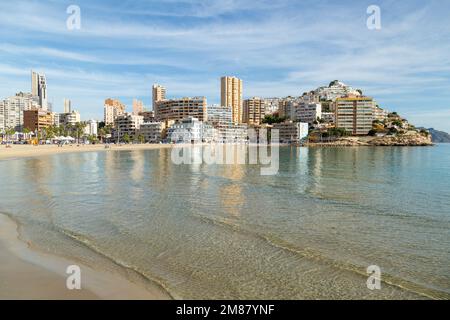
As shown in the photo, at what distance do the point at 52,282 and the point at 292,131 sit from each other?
185m

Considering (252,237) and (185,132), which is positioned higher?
(185,132)

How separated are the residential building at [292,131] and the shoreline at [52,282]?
177 meters

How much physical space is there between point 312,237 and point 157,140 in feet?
547

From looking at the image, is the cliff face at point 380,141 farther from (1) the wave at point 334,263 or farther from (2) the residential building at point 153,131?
(1) the wave at point 334,263

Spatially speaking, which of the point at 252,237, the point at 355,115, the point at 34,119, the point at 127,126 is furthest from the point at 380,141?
the point at 34,119

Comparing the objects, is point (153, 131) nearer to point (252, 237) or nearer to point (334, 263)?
point (252, 237)

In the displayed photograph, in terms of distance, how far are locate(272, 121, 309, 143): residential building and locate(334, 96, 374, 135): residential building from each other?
57.3 feet

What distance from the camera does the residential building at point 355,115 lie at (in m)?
176

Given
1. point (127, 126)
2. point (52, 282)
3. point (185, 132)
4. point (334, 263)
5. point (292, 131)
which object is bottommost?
point (334, 263)


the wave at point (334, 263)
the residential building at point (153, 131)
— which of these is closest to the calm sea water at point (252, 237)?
the wave at point (334, 263)

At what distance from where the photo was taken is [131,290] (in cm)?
766

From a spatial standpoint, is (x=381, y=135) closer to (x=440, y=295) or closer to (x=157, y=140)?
(x=157, y=140)

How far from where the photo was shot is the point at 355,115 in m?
179

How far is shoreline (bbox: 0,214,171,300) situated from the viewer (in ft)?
23.6
